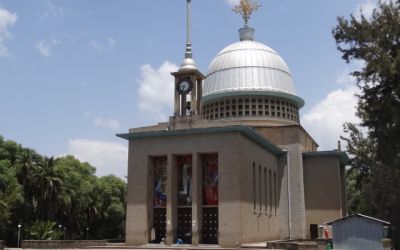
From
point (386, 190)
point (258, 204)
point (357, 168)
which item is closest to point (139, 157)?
point (258, 204)

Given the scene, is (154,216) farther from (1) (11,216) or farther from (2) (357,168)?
(2) (357,168)

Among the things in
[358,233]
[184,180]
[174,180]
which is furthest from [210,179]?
[358,233]

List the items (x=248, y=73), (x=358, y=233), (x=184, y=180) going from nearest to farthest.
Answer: (x=358, y=233), (x=184, y=180), (x=248, y=73)

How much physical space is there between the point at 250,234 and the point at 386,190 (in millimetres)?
18271

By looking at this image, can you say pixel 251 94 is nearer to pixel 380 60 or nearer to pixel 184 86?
pixel 184 86

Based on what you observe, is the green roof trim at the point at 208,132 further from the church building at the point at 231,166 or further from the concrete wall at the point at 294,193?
the concrete wall at the point at 294,193

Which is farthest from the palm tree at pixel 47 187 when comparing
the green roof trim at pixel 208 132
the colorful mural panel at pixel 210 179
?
the colorful mural panel at pixel 210 179

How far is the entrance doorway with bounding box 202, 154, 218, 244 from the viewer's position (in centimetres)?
3522

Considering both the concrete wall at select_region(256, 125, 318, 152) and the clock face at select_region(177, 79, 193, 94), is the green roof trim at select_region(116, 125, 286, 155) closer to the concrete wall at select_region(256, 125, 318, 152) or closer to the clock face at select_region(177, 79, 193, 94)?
the clock face at select_region(177, 79, 193, 94)

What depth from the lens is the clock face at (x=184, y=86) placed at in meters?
38.8

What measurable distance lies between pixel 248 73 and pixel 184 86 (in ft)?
35.4

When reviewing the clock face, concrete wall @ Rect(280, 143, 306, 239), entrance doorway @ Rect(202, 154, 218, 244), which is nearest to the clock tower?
the clock face

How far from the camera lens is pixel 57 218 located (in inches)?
1982

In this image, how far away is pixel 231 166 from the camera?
34188 mm
